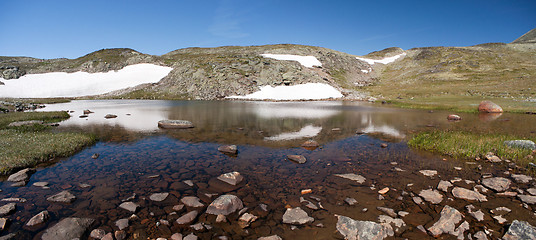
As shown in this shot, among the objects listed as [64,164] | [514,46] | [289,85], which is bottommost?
[64,164]

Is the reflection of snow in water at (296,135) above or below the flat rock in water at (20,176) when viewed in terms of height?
above

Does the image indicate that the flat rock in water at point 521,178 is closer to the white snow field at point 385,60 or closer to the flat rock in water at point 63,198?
the flat rock in water at point 63,198

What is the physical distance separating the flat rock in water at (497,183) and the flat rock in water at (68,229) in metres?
13.3

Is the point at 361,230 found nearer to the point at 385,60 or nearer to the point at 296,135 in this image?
the point at 296,135

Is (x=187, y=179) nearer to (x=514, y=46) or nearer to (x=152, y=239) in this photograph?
(x=152, y=239)

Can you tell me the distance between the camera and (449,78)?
79.9m

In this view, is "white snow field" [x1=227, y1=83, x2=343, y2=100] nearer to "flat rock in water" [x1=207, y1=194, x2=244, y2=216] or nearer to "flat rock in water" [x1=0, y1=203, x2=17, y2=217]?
"flat rock in water" [x1=207, y1=194, x2=244, y2=216]

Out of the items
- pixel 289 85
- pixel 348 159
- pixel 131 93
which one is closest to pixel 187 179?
pixel 348 159

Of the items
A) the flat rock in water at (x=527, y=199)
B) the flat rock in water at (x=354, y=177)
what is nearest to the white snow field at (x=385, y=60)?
the flat rock in water at (x=354, y=177)

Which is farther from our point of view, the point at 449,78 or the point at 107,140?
the point at 449,78

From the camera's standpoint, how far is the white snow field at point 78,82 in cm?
7956

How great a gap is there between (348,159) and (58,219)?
12.0m

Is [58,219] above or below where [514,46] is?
below

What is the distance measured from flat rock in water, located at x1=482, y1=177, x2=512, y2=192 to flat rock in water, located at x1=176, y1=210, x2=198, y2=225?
10.5 m
